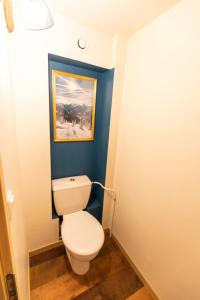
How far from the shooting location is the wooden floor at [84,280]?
122 centimetres

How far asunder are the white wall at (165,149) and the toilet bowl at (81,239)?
1.33 ft

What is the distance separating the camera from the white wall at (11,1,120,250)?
107cm

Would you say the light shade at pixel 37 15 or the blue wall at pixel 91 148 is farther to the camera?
the blue wall at pixel 91 148

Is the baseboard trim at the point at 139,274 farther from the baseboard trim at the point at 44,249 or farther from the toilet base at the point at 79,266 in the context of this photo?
the baseboard trim at the point at 44,249

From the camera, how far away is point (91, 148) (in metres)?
1.73

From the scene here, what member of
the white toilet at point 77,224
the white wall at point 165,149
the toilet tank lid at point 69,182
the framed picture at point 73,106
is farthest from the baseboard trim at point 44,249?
the framed picture at point 73,106

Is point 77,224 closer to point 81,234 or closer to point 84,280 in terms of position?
point 81,234

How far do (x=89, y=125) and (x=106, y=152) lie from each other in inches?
14.4

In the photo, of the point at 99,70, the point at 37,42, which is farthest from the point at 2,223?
the point at 99,70

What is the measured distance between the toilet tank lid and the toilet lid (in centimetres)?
32

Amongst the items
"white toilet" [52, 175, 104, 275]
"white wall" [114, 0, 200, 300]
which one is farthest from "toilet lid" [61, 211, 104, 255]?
"white wall" [114, 0, 200, 300]

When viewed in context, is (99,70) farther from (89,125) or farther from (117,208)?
(117,208)

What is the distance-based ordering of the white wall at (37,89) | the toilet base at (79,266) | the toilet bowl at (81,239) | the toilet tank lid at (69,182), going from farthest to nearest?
the toilet tank lid at (69,182) → the toilet base at (79,266) → the toilet bowl at (81,239) → the white wall at (37,89)

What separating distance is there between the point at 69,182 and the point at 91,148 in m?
0.47
